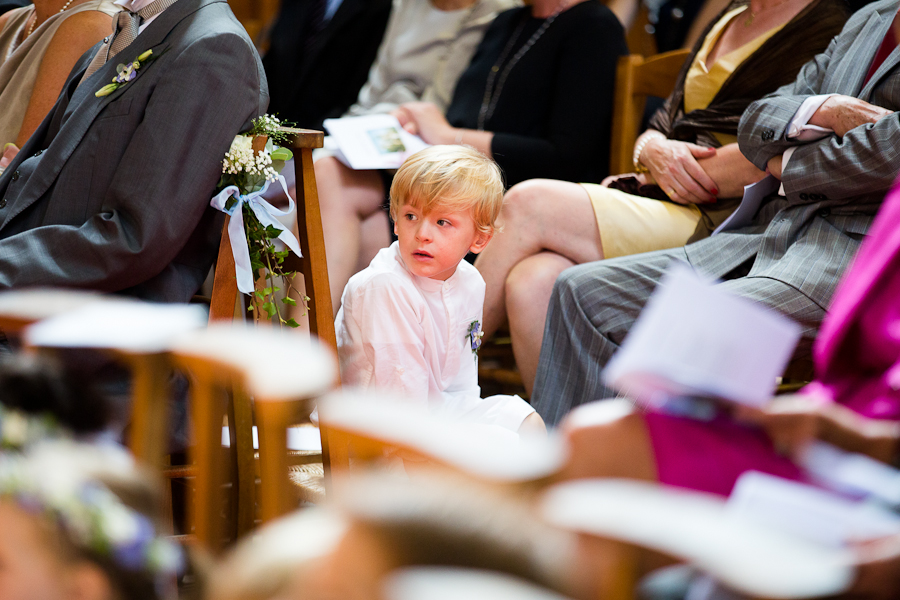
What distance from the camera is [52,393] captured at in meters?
0.85

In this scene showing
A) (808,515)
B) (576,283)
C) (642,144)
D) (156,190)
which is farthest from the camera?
(642,144)

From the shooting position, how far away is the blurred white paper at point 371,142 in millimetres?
2176

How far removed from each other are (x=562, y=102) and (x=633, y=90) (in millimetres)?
205

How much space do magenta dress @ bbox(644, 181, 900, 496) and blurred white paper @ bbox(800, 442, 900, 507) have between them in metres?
0.02

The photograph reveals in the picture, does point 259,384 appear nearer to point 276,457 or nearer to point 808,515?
point 276,457

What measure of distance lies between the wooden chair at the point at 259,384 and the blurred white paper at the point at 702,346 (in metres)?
0.26

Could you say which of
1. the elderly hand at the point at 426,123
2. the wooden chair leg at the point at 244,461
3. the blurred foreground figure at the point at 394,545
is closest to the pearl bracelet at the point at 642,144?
the elderly hand at the point at 426,123

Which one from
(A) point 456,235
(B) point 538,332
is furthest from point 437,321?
(B) point 538,332

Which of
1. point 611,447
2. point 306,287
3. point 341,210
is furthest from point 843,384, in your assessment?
point 341,210

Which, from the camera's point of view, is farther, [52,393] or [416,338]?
[416,338]

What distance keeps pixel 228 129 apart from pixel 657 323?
3.41ft

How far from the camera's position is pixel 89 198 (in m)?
1.55

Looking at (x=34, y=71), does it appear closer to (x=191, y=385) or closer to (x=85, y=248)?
(x=85, y=248)

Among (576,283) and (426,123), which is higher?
(426,123)
